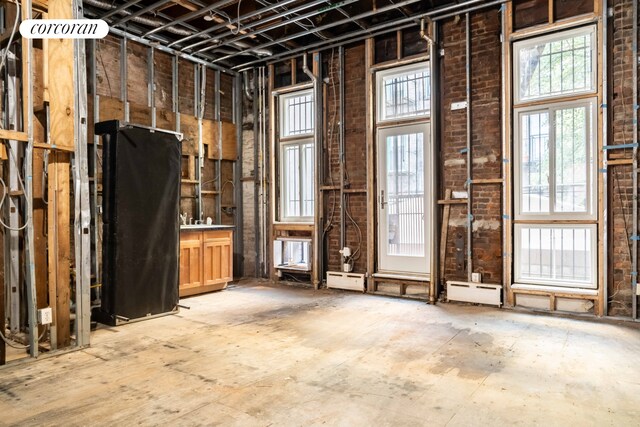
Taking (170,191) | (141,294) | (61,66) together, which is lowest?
(141,294)

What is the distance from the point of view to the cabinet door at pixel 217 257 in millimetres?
5762

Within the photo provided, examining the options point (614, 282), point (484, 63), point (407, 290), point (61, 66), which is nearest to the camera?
point (61, 66)

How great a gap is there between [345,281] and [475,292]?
1813 millimetres

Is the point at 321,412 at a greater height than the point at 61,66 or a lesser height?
lesser

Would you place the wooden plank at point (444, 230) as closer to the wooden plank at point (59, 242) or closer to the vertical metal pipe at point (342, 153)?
the vertical metal pipe at point (342, 153)

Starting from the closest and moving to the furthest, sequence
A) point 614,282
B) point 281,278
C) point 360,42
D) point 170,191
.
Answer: point 614,282
point 170,191
point 360,42
point 281,278

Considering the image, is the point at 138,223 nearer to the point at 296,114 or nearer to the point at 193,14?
the point at 193,14

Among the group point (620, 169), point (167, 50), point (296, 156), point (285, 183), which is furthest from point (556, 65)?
point (167, 50)

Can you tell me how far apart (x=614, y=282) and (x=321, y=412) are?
371 cm

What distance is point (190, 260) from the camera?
5.54 meters

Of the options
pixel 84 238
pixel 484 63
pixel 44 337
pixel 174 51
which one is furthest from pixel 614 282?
pixel 174 51

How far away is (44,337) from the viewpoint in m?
3.62

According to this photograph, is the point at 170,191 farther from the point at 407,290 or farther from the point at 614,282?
the point at 614,282

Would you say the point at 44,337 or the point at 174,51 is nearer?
the point at 44,337
